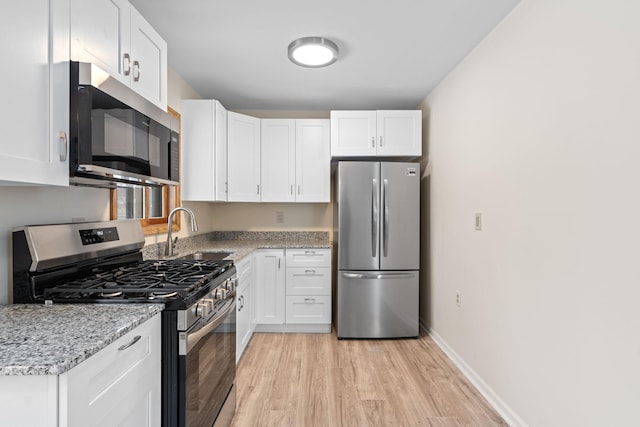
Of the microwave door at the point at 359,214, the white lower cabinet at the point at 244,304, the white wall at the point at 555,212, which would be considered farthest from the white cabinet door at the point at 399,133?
the white lower cabinet at the point at 244,304

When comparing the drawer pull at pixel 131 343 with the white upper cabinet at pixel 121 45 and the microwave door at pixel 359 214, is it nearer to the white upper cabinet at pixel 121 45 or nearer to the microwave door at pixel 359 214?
the white upper cabinet at pixel 121 45

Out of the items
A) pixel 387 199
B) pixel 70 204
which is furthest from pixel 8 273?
pixel 387 199

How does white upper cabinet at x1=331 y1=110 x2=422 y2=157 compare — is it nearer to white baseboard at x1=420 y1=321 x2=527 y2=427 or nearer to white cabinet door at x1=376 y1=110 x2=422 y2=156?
white cabinet door at x1=376 y1=110 x2=422 y2=156

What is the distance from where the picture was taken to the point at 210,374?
1615 millimetres

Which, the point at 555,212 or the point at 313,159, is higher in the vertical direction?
the point at 313,159

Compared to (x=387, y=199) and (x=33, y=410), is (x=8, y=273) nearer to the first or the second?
(x=33, y=410)

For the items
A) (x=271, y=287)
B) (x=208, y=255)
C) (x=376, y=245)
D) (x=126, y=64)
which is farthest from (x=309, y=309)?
(x=126, y=64)

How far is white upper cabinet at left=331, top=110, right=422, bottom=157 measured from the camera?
11.8 ft

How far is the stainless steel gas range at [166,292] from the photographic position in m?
1.32

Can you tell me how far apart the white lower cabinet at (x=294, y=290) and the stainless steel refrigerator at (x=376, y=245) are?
0.23m

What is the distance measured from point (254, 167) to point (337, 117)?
1014mm

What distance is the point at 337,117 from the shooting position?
361 centimetres

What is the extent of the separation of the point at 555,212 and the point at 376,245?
5.97 feet

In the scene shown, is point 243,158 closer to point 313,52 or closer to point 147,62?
point 313,52
